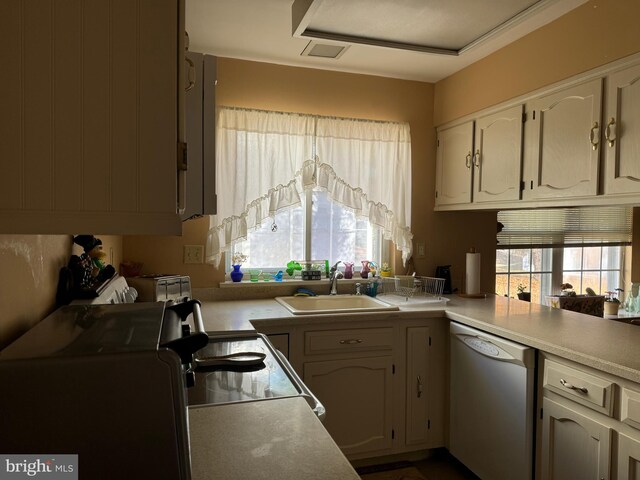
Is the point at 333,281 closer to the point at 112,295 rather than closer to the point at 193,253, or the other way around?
the point at 193,253

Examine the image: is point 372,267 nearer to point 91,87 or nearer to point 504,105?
point 504,105

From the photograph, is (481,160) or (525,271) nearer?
(481,160)

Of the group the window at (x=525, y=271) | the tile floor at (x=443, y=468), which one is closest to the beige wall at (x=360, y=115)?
the window at (x=525, y=271)

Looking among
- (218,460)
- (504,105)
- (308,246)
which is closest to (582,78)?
(504,105)

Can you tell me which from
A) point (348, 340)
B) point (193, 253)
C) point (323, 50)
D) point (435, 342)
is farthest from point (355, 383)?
point (323, 50)

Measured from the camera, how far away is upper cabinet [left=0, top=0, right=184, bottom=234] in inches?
26.1

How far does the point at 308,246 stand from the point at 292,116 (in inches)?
32.9

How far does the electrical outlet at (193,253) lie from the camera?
8.89ft

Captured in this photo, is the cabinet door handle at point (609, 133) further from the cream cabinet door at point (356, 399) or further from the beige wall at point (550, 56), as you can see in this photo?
the cream cabinet door at point (356, 399)

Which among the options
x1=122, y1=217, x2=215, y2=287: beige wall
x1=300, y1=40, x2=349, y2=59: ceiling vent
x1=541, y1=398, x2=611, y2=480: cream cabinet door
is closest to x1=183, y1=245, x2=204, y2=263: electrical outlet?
x1=122, y1=217, x2=215, y2=287: beige wall

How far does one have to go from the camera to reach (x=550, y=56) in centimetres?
224

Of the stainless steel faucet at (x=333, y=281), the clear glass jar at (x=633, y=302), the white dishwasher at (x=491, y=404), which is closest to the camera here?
the white dishwasher at (x=491, y=404)

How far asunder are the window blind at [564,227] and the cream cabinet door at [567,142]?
1.18 m

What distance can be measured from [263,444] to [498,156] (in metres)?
2.18
